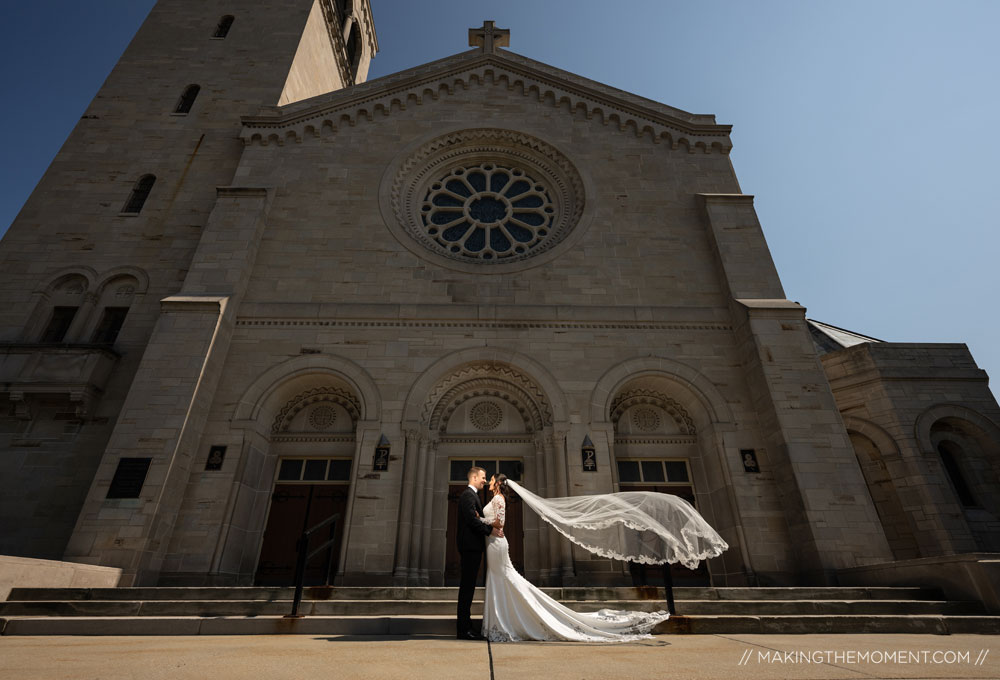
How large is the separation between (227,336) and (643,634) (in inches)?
428

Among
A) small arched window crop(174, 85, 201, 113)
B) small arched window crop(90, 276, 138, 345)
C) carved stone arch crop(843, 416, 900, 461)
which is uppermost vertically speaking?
small arched window crop(174, 85, 201, 113)

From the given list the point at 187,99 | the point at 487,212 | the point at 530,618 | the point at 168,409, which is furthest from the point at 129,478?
the point at 187,99

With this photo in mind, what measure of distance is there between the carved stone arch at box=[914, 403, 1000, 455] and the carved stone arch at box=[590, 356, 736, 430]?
20.6ft

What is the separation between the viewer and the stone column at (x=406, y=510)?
31.4 feet

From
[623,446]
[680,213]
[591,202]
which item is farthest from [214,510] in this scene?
[680,213]

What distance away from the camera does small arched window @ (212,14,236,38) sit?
2006 cm

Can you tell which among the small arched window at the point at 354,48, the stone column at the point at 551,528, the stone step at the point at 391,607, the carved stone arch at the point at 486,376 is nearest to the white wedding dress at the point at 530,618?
the stone step at the point at 391,607

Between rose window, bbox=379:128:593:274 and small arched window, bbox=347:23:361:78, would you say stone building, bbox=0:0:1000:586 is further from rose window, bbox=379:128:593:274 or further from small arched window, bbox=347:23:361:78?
small arched window, bbox=347:23:361:78

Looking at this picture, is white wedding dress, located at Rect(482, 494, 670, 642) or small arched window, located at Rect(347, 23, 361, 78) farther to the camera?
small arched window, located at Rect(347, 23, 361, 78)

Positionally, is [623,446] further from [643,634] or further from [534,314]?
[643,634]

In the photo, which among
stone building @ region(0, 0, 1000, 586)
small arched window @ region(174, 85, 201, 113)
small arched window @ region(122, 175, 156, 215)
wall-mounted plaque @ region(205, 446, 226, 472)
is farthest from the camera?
Result: small arched window @ region(174, 85, 201, 113)

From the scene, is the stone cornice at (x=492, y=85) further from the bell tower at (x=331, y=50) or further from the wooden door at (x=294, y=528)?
Result: the wooden door at (x=294, y=528)

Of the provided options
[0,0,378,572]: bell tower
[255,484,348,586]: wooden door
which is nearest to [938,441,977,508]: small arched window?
[255,484,348,586]: wooden door

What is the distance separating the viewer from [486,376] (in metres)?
12.1
